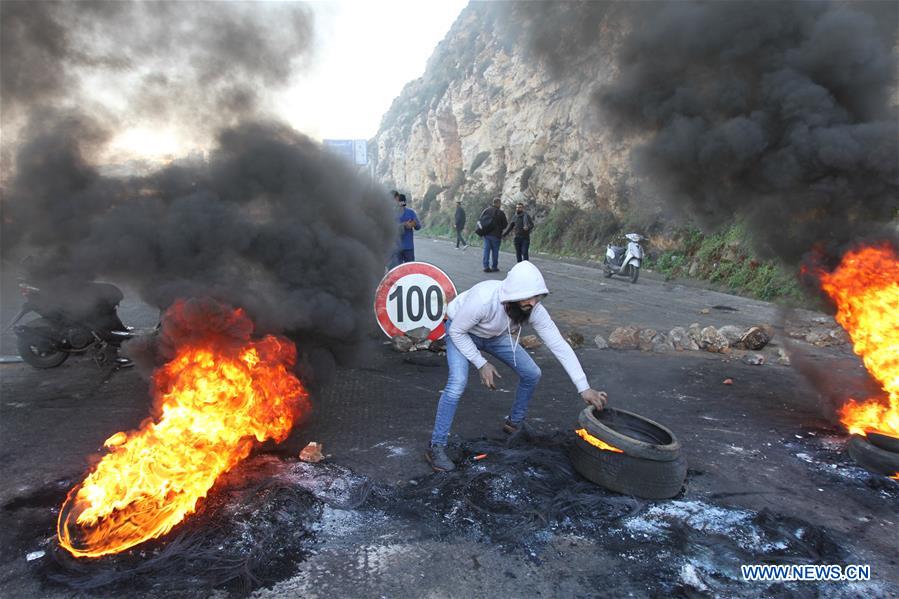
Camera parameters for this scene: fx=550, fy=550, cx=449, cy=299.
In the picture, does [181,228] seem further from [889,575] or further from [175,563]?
[889,575]

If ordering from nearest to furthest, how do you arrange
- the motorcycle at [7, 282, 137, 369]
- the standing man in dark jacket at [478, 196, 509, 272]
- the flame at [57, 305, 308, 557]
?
the flame at [57, 305, 308, 557] → the motorcycle at [7, 282, 137, 369] → the standing man in dark jacket at [478, 196, 509, 272]

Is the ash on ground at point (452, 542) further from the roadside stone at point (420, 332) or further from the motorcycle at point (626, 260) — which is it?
the motorcycle at point (626, 260)

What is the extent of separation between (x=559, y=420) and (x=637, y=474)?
5.28 ft

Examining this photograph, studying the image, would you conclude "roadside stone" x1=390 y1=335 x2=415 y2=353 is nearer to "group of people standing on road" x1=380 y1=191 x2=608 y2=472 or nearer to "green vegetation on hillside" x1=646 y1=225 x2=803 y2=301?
"group of people standing on road" x1=380 y1=191 x2=608 y2=472

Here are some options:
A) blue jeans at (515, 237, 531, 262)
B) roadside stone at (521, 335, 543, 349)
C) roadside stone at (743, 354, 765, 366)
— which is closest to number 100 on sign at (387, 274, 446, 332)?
roadside stone at (521, 335, 543, 349)

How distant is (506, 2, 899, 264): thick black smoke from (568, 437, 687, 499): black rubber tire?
3359mm

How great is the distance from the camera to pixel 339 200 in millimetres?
5863

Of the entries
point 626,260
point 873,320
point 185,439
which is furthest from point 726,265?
point 185,439

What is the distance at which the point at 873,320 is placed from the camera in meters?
4.99

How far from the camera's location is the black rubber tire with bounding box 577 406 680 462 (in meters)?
3.70

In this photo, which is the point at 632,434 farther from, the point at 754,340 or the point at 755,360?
the point at 754,340

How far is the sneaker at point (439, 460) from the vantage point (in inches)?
162

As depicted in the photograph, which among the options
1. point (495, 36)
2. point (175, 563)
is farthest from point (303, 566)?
point (495, 36)

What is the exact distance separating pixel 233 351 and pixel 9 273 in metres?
3.55
